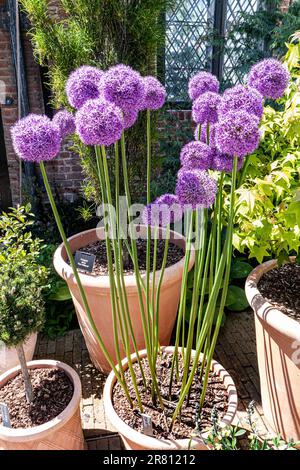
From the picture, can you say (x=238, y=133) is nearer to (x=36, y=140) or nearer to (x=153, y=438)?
(x=36, y=140)

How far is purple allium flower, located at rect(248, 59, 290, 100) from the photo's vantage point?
1195 millimetres

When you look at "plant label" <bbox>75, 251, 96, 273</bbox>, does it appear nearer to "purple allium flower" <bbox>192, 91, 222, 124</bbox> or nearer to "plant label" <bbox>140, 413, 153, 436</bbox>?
"plant label" <bbox>140, 413, 153, 436</bbox>

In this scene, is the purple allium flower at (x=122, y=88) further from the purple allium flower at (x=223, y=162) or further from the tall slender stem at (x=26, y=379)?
the tall slender stem at (x=26, y=379)

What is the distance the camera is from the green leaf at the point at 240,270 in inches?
108

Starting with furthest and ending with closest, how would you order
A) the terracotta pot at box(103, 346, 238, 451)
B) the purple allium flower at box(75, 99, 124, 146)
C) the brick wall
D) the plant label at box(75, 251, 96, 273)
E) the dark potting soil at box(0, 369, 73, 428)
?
the brick wall
the plant label at box(75, 251, 96, 273)
the dark potting soil at box(0, 369, 73, 428)
the terracotta pot at box(103, 346, 238, 451)
the purple allium flower at box(75, 99, 124, 146)

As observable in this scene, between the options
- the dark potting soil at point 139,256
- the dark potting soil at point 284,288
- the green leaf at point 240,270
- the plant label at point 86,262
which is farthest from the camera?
the green leaf at point 240,270

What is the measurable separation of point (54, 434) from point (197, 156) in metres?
1.15

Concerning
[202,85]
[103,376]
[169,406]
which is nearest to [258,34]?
[202,85]

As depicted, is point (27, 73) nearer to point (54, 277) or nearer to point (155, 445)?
point (54, 277)

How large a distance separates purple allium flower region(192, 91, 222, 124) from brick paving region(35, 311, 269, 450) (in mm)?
1281

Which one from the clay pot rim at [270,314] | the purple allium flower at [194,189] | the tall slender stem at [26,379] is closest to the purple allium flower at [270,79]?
the purple allium flower at [194,189]

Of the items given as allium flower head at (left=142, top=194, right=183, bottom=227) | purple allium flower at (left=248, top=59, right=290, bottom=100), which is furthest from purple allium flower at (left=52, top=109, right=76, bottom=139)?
purple allium flower at (left=248, top=59, right=290, bottom=100)

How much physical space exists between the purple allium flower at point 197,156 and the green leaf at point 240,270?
1.69m

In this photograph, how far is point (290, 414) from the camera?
1.63m
